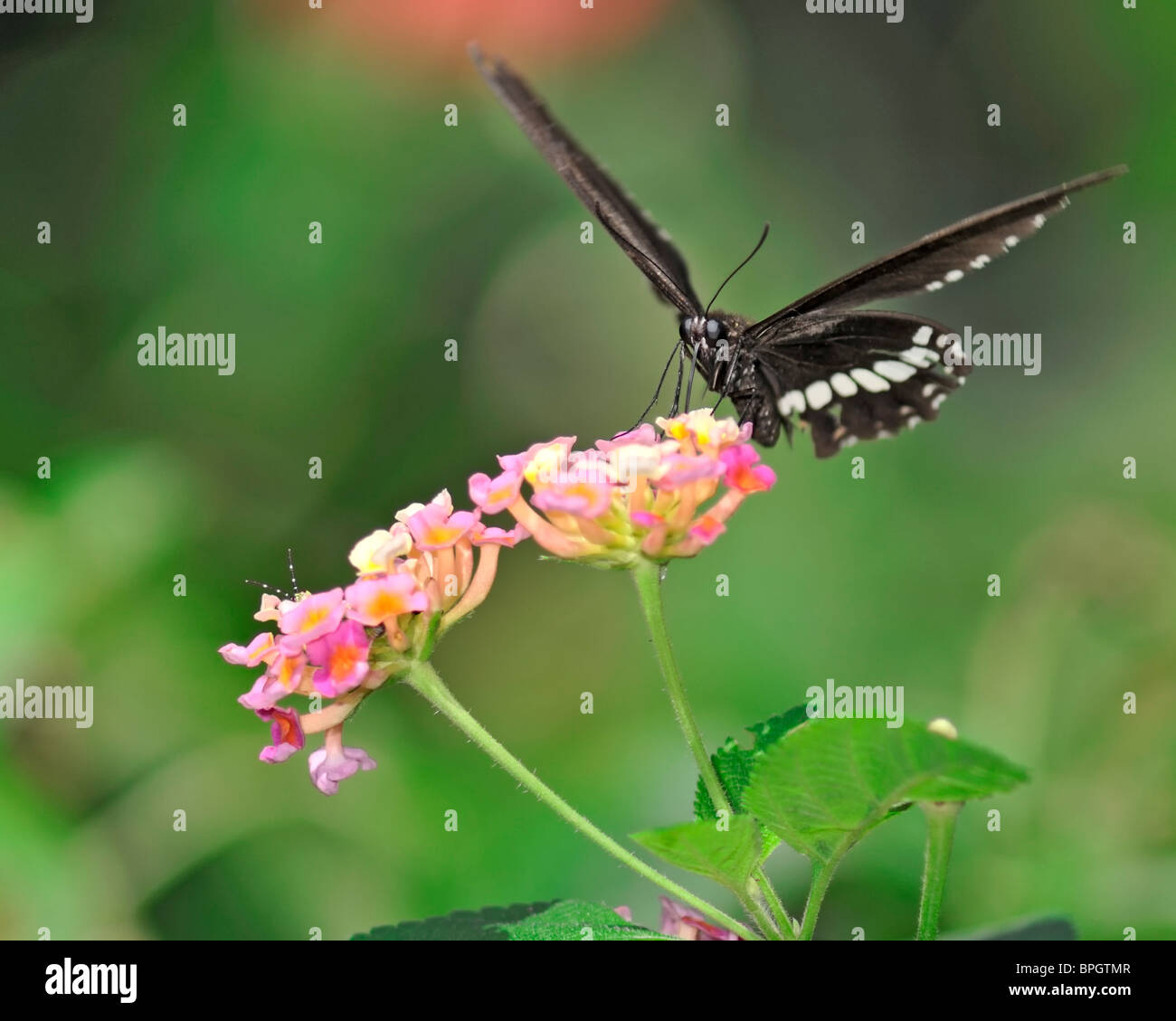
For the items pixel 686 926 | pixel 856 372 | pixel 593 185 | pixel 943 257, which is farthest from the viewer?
pixel 856 372

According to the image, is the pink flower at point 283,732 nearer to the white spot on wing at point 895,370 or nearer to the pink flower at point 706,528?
the pink flower at point 706,528

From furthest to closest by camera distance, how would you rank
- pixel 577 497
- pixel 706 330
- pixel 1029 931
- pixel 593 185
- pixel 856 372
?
pixel 856 372
pixel 706 330
pixel 593 185
pixel 577 497
pixel 1029 931

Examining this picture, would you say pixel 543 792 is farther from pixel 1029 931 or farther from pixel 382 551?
pixel 1029 931

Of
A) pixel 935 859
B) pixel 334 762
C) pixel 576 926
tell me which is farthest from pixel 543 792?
pixel 935 859

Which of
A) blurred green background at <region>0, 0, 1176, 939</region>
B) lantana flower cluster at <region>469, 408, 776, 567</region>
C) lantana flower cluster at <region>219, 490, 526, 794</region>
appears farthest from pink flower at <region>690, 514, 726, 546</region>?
blurred green background at <region>0, 0, 1176, 939</region>

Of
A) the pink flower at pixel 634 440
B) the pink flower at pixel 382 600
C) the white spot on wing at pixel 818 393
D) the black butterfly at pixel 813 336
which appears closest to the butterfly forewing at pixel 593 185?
the black butterfly at pixel 813 336

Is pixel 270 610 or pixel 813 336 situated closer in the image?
pixel 270 610

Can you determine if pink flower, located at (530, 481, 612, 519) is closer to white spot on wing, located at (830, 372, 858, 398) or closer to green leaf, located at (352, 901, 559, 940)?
green leaf, located at (352, 901, 559, 940)

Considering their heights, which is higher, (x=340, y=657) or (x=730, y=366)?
(x=730, y=366)
